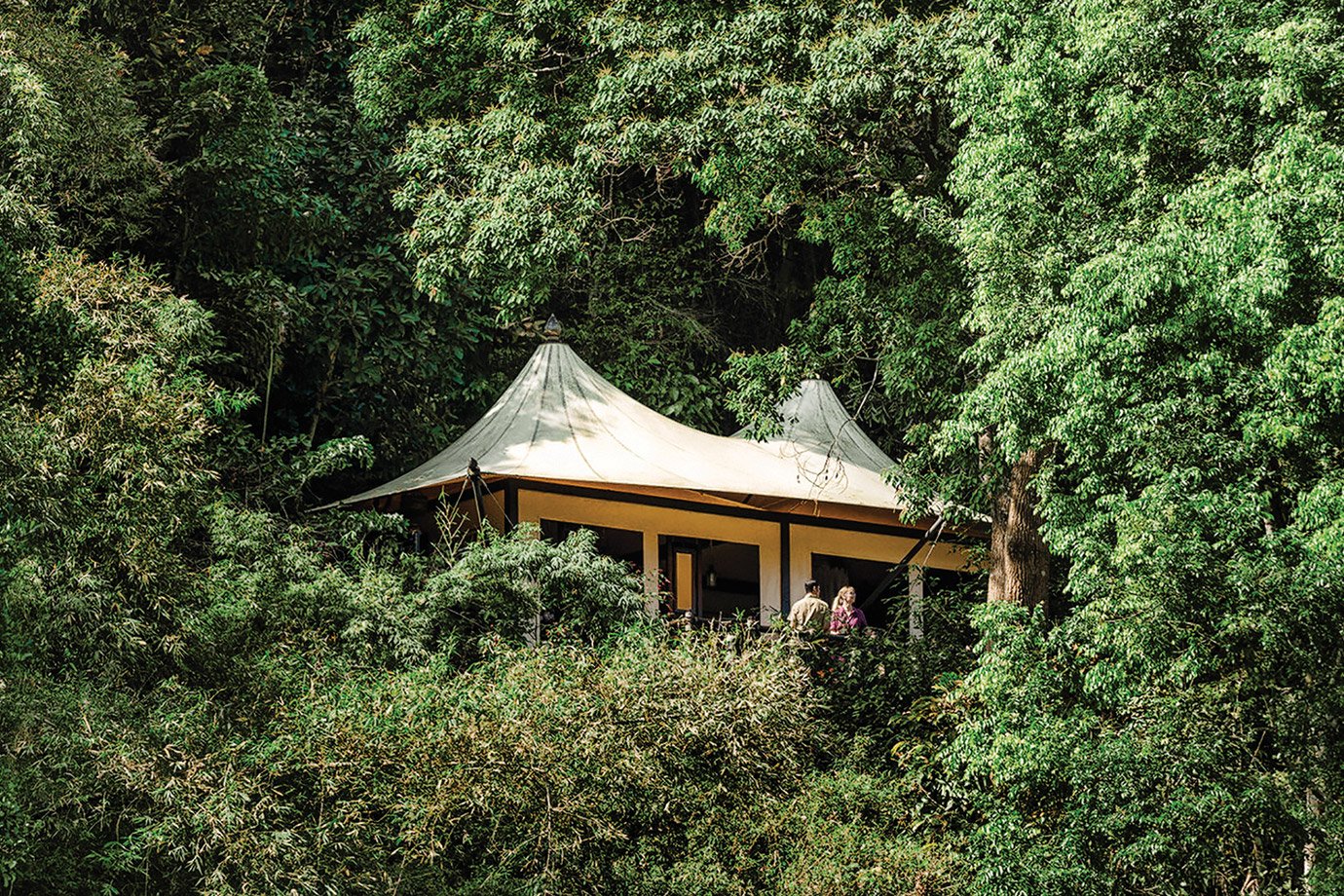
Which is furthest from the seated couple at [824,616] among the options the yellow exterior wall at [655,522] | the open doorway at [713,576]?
the open doorway at [713,576]

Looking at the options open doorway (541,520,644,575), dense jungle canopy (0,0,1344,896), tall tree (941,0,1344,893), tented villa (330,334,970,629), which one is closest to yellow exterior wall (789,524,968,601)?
tented villa (330,334,970,629)

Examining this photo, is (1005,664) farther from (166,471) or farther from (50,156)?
(50,156)

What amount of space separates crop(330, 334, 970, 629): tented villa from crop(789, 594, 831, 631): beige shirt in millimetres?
718

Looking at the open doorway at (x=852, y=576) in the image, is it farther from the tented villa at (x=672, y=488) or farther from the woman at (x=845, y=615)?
the woman at (x=845, y=615)

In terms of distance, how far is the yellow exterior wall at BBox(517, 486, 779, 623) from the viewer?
1419cm

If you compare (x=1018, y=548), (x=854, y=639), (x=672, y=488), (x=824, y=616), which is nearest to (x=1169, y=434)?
(x=1018, y=548)

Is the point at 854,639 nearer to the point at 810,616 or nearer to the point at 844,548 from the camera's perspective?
the point at 810,616

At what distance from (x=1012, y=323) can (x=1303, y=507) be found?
1906 mm

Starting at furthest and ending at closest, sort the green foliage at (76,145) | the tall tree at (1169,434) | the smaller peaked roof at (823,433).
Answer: the smaller peaked roof at (823,433), the green foliage at (76,145), the tall tree at (1169,434)

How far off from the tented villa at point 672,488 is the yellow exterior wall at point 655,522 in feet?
0.04

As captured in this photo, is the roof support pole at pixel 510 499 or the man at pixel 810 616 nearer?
the man at pixel 810 616

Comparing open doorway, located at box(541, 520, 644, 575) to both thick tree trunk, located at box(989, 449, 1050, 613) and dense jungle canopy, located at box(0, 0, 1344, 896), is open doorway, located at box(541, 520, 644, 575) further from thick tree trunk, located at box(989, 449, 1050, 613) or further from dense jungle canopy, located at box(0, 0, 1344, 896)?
thick tree trunk, located at box(989, 449, 1050, 613)

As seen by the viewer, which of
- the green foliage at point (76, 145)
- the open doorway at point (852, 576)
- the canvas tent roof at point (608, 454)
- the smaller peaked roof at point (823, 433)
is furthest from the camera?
the open doorway at point (852, 576)

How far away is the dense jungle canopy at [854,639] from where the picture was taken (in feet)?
26.3
